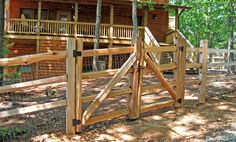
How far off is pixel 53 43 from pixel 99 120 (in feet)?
42.5

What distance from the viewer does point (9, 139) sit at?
5727mm

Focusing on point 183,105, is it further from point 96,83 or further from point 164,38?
point 164,38

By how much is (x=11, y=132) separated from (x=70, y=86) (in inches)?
54.8

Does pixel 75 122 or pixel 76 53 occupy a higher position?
pixel 76 53

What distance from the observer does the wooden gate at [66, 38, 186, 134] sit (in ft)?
19.0

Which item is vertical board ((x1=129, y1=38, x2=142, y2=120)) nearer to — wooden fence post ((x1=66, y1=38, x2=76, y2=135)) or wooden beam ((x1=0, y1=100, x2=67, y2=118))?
wooden fence post ((x1=66, y1=38, x2=76, y2=135))

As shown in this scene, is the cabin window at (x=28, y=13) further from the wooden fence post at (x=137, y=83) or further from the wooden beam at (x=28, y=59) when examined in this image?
the wooden beam at (x=28, y=59)

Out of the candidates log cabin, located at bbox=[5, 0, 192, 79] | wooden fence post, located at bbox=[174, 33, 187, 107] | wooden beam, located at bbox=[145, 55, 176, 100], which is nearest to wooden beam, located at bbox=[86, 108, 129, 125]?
wooden beam, located at bbox=[145, 55, 176, 100]

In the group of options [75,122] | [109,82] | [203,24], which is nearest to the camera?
[75,122]

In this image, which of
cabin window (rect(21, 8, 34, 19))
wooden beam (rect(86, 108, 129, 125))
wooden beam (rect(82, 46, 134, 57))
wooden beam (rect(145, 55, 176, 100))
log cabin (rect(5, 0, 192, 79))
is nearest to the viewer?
wooden beam (rect(82, 46, 134, 57))

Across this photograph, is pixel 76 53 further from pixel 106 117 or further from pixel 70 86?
pixel 106 117

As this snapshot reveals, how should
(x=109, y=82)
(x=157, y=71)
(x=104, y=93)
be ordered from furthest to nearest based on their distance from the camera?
1. (x=157, y=71)
2. (x=109, y=82)
3. (x=104, y=93)

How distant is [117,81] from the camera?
6.48m

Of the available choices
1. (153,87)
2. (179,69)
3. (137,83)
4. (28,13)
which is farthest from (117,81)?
(28,13)
